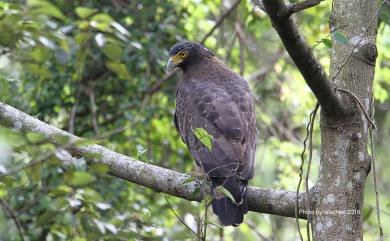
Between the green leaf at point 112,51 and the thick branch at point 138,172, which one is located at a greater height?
the green leaf at point 112,51

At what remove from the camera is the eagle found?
446cm

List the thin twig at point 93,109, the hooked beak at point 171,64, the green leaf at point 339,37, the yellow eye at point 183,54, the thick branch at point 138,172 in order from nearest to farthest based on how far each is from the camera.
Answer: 1. the green leaf at point 339,37
2. the thick branch at point 138,172
3. the hooked beak at point 171,64
4. the yellow eye at point 183,54
5. the thin twig at point 93,109

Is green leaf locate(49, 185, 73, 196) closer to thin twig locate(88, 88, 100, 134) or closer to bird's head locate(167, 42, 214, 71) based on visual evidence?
bird's head locate(167, 42, 214, 71)

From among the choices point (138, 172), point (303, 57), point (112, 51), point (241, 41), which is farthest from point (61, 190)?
point (241, 41)

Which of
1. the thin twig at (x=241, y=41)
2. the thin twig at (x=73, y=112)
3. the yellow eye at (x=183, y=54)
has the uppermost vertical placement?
the thin twig at (x=241, y=41)

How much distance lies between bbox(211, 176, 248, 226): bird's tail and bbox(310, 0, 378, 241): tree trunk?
79 centimetres

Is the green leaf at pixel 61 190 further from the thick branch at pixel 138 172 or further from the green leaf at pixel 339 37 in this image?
the green leaf at pixel 339 37

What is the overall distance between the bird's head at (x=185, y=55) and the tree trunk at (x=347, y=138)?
274 centimetres

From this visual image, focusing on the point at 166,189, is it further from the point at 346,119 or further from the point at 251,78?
the point at 251,78

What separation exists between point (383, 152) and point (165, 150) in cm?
347

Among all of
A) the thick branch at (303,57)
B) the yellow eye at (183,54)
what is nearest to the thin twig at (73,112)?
the yellow eye at (183,54)

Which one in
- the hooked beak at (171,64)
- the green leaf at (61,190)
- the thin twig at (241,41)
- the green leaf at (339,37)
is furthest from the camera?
the thin twig at (241,41)

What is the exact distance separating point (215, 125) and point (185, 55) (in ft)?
4.96

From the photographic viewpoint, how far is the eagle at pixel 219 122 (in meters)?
4.46
